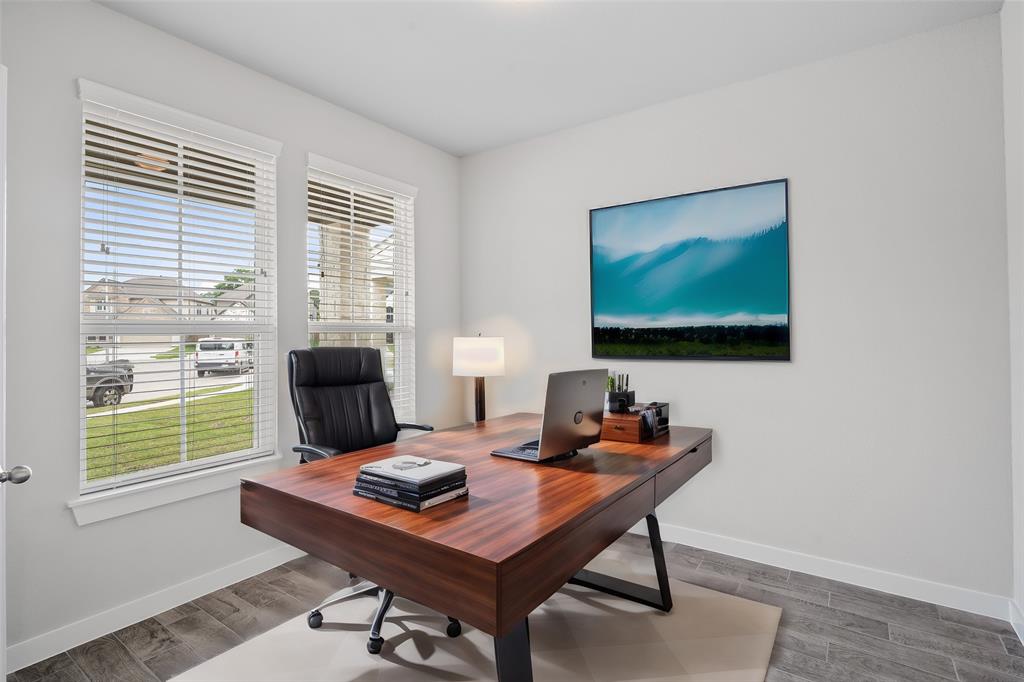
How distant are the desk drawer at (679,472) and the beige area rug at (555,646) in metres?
0.64

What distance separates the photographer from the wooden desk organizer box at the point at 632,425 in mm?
2289

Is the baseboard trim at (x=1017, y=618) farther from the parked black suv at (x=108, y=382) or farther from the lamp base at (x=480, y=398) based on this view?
the parked black suv at (x=108, y=382)

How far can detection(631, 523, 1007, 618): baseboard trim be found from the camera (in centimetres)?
238

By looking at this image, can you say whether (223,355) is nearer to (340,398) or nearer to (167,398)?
(167,398)

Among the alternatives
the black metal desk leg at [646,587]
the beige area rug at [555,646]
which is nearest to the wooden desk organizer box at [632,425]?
A: the black metal desk leg at [646,587]

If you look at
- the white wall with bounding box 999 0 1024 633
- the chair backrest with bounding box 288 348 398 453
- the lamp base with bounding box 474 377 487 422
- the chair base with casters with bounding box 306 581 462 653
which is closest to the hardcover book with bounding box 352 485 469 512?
the chair base with casters with bounding box 306 581 462 653

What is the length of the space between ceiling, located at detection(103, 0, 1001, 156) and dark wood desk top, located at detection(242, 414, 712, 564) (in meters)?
1.90

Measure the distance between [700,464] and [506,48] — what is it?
7.29 ft

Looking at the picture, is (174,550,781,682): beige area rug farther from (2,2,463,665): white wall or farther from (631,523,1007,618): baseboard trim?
(2,2,463,665): white wall

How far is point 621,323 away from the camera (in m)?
3.37

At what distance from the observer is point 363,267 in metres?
3.48

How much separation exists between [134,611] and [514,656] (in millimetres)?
2074

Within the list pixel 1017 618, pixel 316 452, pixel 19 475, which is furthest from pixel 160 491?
pixel 1017 618

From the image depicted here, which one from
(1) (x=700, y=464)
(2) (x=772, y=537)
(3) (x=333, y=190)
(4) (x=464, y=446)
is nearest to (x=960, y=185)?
(1) (x=700, y=464)
